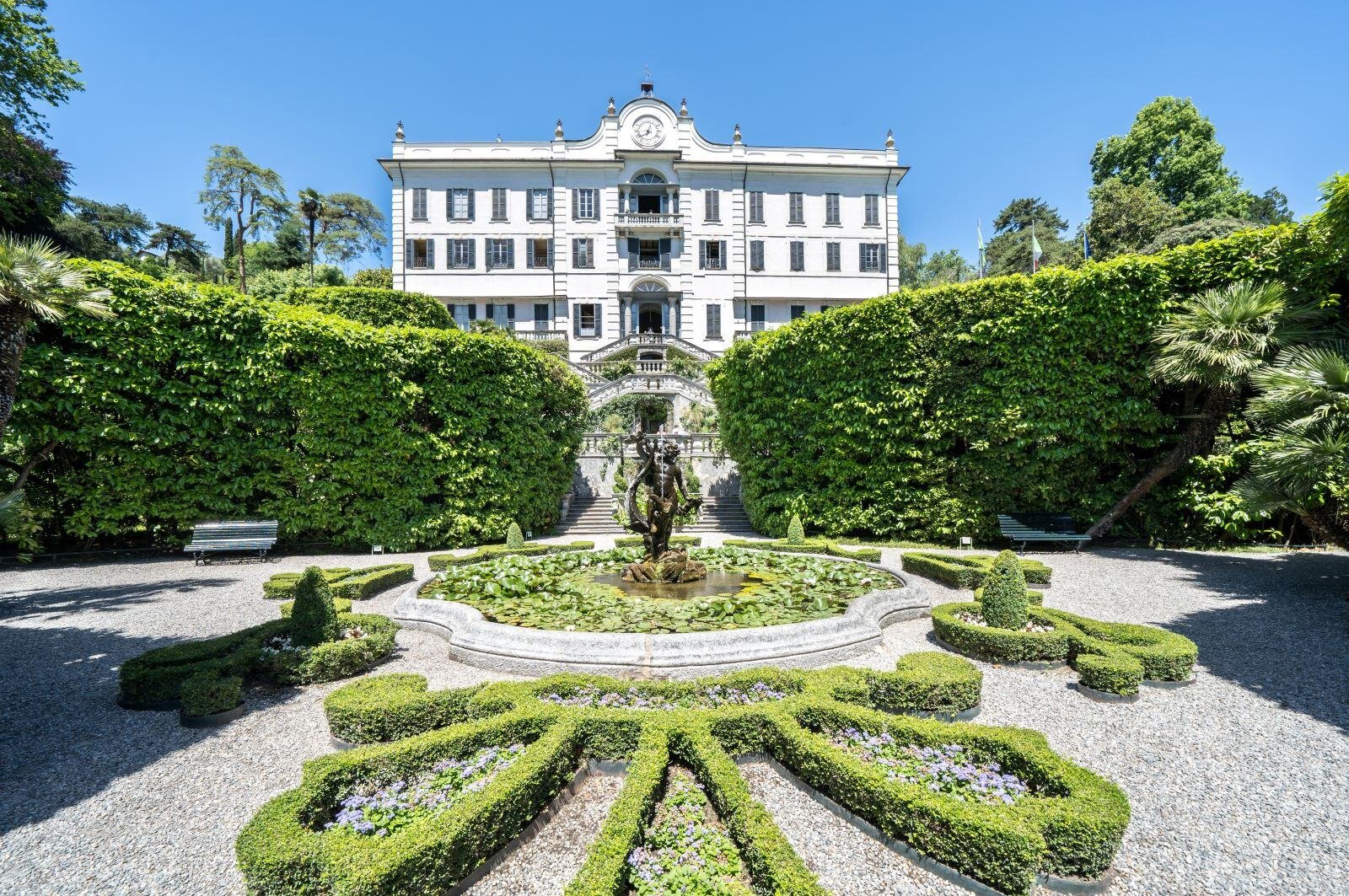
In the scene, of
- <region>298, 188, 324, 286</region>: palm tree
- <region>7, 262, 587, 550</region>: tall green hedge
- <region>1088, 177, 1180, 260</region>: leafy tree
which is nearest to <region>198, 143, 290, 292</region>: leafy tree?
<region>298, 188, 324, 286</region>: palm tree

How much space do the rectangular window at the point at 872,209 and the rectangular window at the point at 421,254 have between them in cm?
2707

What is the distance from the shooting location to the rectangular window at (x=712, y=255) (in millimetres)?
34866

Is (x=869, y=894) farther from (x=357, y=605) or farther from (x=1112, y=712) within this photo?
(x=357, y=605)

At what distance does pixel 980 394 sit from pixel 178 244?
71627mm

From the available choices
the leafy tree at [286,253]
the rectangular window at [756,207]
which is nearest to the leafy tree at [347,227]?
the leafy tree at [286,253]

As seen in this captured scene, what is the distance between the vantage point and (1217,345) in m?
12.5

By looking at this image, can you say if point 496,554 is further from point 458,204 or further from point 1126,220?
point 1126,220

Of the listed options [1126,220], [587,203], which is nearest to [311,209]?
[587,203]

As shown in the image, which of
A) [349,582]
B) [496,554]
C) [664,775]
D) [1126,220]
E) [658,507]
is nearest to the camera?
[664,775]

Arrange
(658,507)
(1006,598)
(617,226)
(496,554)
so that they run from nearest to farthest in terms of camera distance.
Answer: (1006,598) < (658,507) < (496,554) < (617,226)

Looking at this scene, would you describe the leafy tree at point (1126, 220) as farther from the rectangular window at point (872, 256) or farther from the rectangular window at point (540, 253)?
the rectangular window at point (540, 253)

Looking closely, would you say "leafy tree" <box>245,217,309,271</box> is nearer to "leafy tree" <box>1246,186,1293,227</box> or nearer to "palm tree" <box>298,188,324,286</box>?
"palm tree" <box>298,188,324,286</box>

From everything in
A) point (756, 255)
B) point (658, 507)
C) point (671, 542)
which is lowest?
point (671, 542)

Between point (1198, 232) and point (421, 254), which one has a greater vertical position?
point (421, 254)
